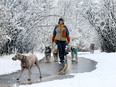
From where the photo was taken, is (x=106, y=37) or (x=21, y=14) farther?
(x=106, y=37)

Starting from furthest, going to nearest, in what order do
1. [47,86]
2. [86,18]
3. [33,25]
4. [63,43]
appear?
[86,18] → [33,25] → [63,43] → [47,86]

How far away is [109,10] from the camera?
39031 millimetres

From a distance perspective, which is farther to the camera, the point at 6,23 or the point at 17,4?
the point at 17,4

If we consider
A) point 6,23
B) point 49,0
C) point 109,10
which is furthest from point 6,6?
point 109,10

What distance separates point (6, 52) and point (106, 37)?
1494cm

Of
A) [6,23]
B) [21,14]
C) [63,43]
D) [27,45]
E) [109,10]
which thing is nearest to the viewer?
[63,43]

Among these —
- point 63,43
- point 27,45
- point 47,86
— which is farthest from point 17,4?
point 47,86

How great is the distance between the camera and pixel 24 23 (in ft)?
87.1

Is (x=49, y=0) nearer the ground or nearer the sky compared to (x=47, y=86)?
nearer the sky

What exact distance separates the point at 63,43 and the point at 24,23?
8023 millimetres

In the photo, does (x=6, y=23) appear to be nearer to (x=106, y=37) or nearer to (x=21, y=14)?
(x=21, y=14)

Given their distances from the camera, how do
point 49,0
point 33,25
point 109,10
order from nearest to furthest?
point 33,25, point 49,0, point 109,10

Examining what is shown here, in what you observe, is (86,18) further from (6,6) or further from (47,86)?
(47,86)

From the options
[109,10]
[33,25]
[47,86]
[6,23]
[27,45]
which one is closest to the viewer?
[47,86]
